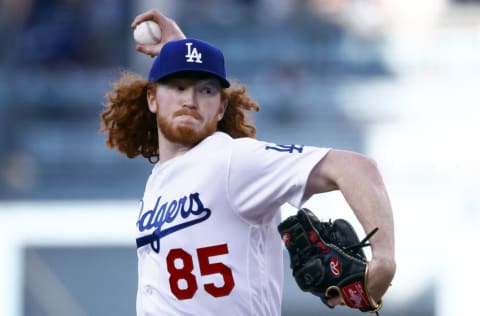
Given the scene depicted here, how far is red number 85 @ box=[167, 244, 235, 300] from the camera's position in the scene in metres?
3.49

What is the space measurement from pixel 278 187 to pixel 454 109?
Result: 642cm

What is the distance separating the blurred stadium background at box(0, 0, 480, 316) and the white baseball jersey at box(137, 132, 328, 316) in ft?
10.7

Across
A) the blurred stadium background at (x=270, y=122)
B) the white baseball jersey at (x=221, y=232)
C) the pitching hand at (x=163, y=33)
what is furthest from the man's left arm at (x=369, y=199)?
the blurred stadium background at (x=270, y=122)

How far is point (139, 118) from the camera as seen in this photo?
417 cm

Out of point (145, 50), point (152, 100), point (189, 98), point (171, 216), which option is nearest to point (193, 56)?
point (189, 98)

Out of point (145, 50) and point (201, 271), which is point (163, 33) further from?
point (201, 271)

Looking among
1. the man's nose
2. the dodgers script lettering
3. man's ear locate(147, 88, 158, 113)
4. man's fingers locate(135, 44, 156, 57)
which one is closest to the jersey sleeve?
the dodgers script lettering

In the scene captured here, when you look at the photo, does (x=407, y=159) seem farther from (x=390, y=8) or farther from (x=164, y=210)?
(x=164, y=210)

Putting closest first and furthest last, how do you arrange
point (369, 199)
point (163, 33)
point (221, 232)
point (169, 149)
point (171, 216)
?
point (369, 199) → point (221, 232) → point (171, 216) → point (169, 149) → point (163, 33)

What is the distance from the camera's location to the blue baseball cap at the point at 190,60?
12.0 feet

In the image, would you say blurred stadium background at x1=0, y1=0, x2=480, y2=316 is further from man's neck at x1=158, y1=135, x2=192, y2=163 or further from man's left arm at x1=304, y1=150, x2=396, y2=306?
man's left arm at x1=304, y1=150, x2=396, y2=306

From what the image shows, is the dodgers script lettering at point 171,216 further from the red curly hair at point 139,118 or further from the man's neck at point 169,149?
the red curly hair at point 139,118

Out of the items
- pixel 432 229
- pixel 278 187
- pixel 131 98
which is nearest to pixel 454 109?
pixel 432 229

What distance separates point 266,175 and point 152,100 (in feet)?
2.27
